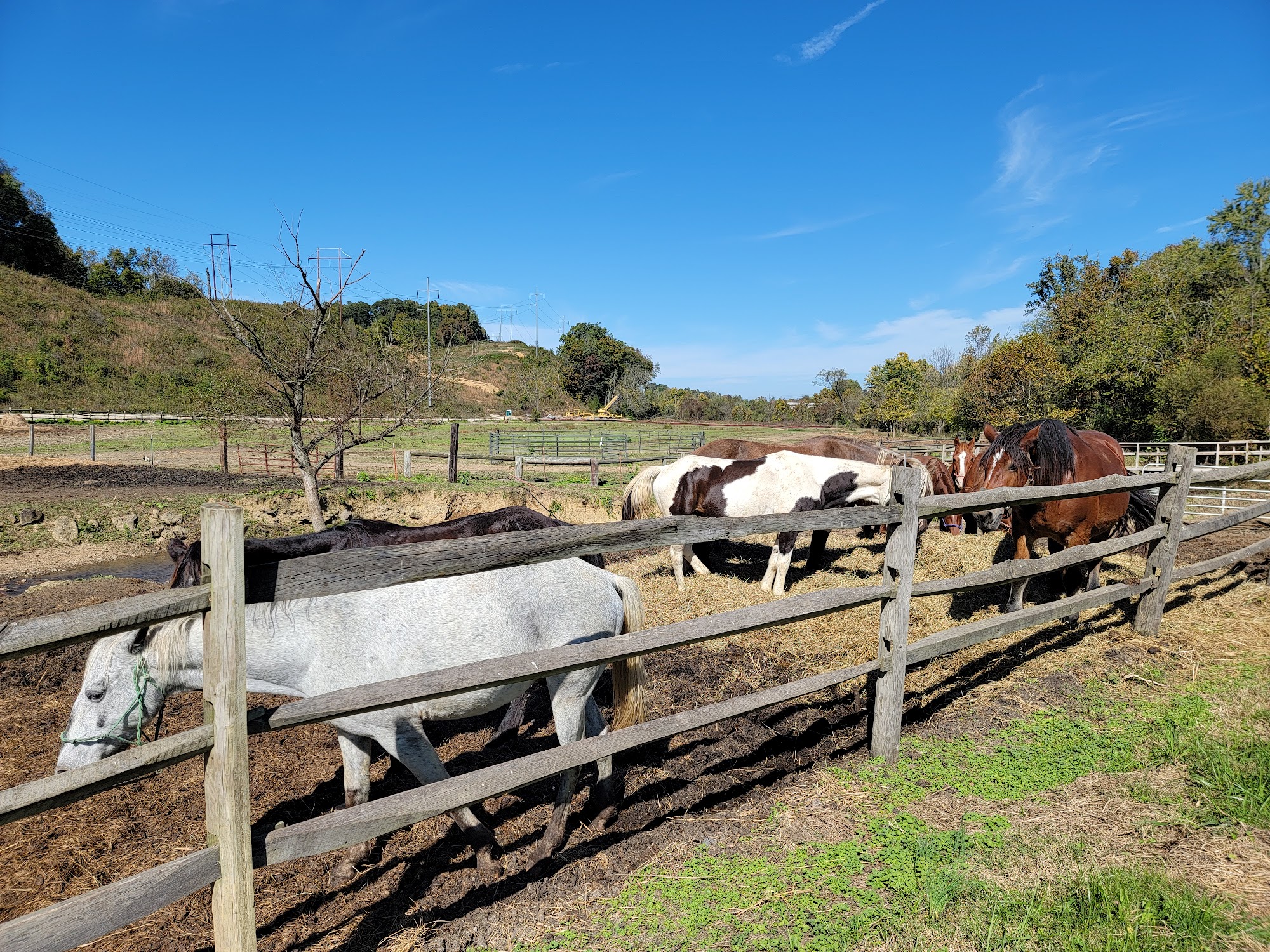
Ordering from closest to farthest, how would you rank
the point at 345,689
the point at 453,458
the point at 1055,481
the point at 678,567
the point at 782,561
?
the point at 345,689 < the point at 1055,481 < the point at 782,561 < the point at 678,567 < the point at 453,458

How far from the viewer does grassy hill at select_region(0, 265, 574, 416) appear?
40.3 meters

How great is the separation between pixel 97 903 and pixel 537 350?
9667 cm

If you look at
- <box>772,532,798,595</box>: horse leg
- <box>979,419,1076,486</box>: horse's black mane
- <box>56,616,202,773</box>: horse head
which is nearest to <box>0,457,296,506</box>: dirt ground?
<box>772,532,798,595</box>: horse leg

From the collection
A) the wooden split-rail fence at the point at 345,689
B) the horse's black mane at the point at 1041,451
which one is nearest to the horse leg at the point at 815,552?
the horse's black mane at the point at 1041,451

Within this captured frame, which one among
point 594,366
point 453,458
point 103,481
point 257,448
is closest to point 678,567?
Answer: point 453,458

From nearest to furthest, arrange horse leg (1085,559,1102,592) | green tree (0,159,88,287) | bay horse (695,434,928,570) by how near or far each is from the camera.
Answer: horse leg (1085,559,1102,592), bay horse (695,434,928,570), green tree (0,159,88,287)

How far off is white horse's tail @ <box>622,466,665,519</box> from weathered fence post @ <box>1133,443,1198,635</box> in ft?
17.9

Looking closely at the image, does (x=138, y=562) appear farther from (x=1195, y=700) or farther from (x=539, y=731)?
(x=1195, y=700)

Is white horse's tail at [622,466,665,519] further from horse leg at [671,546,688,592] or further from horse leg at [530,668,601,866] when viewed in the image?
horse leg at [530,668,601,866]

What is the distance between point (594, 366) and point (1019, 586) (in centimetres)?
7431

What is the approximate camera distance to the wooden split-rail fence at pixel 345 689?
5.65ft

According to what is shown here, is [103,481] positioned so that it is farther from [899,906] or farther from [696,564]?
[899,906]

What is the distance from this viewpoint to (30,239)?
54.3 m

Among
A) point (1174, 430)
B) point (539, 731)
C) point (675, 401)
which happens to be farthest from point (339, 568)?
point (675, 401)
